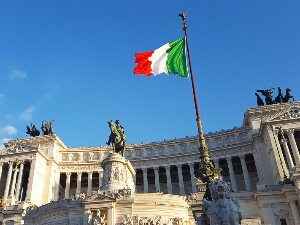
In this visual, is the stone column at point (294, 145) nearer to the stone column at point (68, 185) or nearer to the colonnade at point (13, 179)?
the stone column at point (68, 185)

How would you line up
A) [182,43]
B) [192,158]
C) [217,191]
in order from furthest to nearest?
[192,158], [182,43], [217,191]

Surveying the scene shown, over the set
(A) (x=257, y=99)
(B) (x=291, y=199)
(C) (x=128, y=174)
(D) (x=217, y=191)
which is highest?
(A) (x=257, y=99)

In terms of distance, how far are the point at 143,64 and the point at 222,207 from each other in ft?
63.5

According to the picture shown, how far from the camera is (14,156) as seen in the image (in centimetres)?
5762

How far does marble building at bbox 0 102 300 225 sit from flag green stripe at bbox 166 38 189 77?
19.5 metres

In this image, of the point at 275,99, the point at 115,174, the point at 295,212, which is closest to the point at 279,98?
the point at 275,99

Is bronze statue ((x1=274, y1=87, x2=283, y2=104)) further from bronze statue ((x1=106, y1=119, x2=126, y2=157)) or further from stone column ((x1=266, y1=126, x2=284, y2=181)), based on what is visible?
bronze statue ((x1=106, y1=119, x2=126, y2=157))

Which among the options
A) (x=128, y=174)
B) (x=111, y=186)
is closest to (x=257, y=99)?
(x=128, y=174)

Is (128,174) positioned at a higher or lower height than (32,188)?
lower

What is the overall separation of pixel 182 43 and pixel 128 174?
16.5 m

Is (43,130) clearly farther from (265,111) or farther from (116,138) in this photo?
(265,111)

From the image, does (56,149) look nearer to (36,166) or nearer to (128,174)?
(36,166)

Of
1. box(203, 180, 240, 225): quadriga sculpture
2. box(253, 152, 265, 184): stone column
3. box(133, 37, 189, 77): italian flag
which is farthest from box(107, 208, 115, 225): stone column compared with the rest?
box(253, 152, 265, 184): stone column

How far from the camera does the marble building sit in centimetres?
3791
